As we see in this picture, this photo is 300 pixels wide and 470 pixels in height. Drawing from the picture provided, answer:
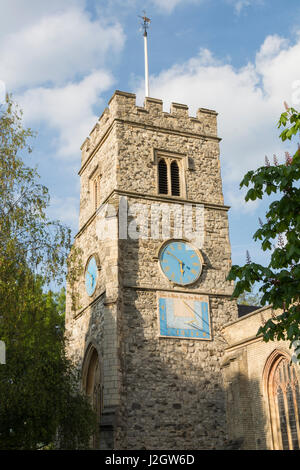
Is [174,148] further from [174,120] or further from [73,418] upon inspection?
[73,418]

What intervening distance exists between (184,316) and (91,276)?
4.17m

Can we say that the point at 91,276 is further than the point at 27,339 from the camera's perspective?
Yes

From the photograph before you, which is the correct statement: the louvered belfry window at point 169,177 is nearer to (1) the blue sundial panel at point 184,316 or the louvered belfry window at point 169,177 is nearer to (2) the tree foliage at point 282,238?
(1) the blue sundial panel at point 184,316

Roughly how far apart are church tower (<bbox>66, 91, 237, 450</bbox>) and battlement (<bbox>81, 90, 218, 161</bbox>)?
47 mm

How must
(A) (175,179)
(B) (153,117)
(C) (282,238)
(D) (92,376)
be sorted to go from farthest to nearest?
(B) (153,117)
(A) (175,179)
(D) (92,376)
(C) (282,238)

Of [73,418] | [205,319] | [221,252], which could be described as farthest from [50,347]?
[221,252]

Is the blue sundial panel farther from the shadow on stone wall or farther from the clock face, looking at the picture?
the clock face

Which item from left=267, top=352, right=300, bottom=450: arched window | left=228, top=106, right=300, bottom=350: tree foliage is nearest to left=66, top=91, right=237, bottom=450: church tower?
left=267, top=352, right=300, bottom=450: arched window

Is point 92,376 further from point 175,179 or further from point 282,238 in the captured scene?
point 282,238

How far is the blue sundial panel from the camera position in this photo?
18.6 m

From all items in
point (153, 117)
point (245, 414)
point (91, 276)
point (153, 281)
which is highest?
point (153, 117)

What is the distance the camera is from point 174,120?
22.5 metres

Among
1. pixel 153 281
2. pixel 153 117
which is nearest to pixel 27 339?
pixel 153 281

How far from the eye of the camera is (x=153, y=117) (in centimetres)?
2202
